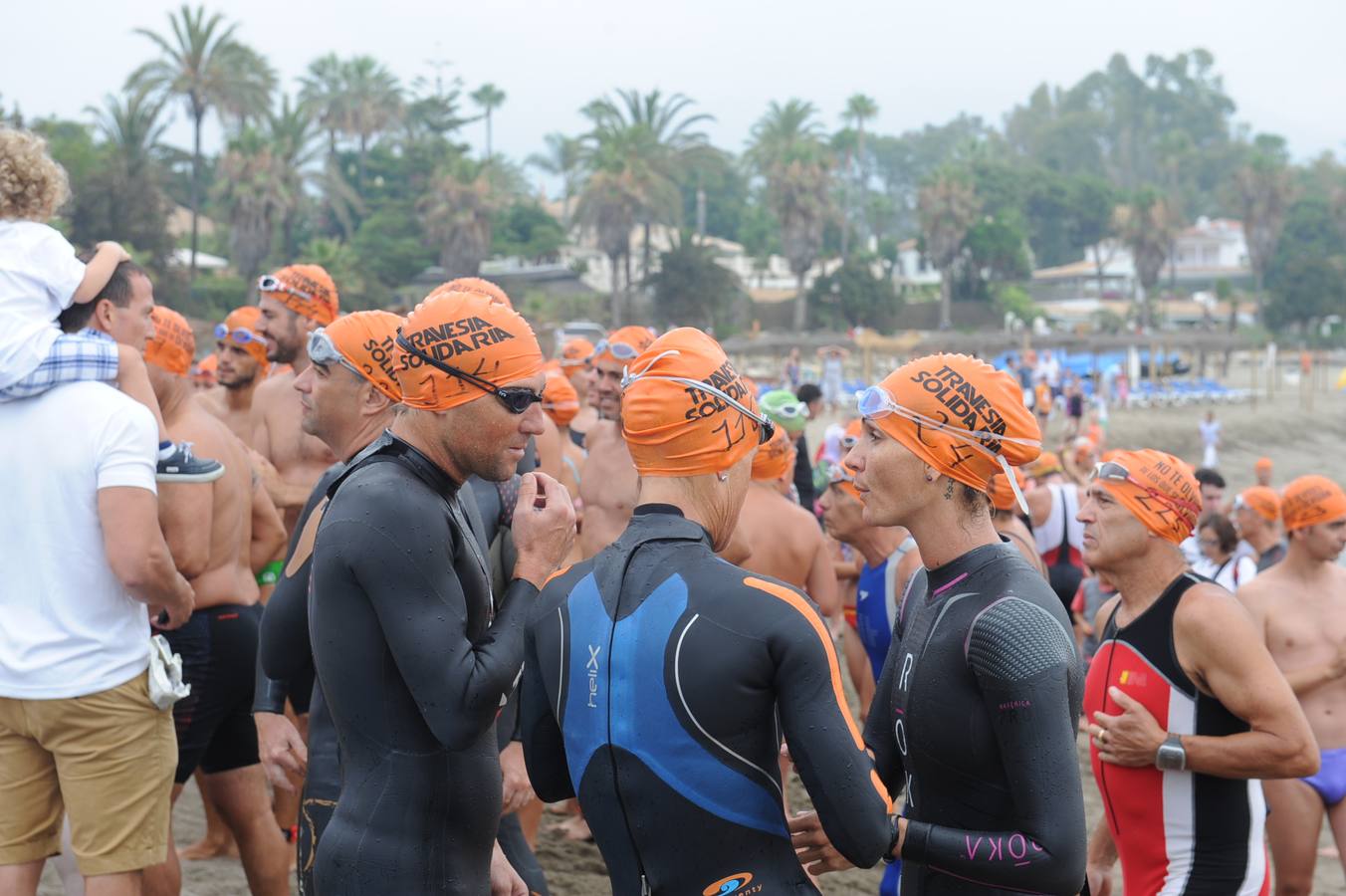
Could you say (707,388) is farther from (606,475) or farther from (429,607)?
(606,475)

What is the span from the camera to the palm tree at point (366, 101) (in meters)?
69.8

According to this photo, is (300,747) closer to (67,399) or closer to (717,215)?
(67,399)

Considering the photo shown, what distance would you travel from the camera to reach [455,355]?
273cm

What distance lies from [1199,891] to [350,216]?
6435 centimetres

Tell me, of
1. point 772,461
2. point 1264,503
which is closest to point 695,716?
point 772,461

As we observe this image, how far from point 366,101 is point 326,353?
233 feet

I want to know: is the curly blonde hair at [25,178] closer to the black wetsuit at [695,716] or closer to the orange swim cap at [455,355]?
the orange swim cap at [455,355]

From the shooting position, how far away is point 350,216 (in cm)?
6412

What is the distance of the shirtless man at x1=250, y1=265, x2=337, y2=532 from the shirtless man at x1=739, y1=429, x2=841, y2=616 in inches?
83.0

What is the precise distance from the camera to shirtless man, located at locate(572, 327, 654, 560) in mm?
6262

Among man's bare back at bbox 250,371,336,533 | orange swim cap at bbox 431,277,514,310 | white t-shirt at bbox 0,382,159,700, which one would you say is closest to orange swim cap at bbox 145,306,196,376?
man's bare back at bbox 250,371,336,533

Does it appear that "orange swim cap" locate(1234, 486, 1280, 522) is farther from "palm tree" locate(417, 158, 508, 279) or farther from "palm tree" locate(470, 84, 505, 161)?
"palm tree" locate(470, 84, 505, 161)

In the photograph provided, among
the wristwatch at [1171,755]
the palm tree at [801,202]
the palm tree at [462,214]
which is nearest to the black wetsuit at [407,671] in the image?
the wristwatch at [1171,755]

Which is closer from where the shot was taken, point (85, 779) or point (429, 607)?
point (429, 607)
